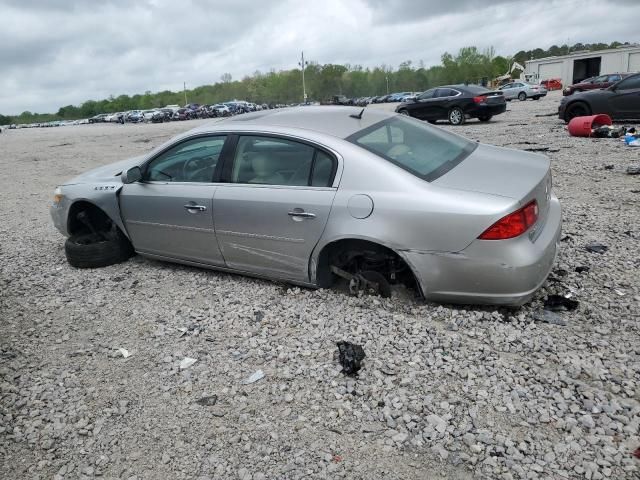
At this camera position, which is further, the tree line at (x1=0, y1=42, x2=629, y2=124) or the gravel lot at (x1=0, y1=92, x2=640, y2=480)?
the tree line at (x1=0, y1=42, x2=629, y2=124)

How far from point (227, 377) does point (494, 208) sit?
201 centimetres

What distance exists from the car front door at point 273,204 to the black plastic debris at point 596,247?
273 cm

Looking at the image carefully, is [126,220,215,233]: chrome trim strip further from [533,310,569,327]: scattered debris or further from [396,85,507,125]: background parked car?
[396,85,507,125]: background parked car

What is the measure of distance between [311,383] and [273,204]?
148 cm

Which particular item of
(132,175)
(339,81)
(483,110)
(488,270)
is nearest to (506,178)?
(488,270)

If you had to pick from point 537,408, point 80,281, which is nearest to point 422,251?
point 537,408

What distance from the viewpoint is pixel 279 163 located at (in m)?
4.01

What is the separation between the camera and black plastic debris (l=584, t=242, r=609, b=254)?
467 cm

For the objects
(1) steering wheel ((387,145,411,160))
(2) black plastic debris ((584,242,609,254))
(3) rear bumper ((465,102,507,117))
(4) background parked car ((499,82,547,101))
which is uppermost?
(1) steering wheel ((387,145,411,160))

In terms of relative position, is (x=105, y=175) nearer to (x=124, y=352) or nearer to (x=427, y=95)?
(x=124, y=352)

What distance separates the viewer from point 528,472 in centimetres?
223

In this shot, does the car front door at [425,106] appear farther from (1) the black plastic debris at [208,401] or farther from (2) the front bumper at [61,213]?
(1) the black plastic debris at [208,401]

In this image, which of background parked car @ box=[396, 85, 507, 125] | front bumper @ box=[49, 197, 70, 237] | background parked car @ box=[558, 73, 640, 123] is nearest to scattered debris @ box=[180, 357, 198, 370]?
front bumper @ box=[49, 197, 70, 237]

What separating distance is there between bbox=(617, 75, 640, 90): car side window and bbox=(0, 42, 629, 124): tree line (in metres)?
80.7
